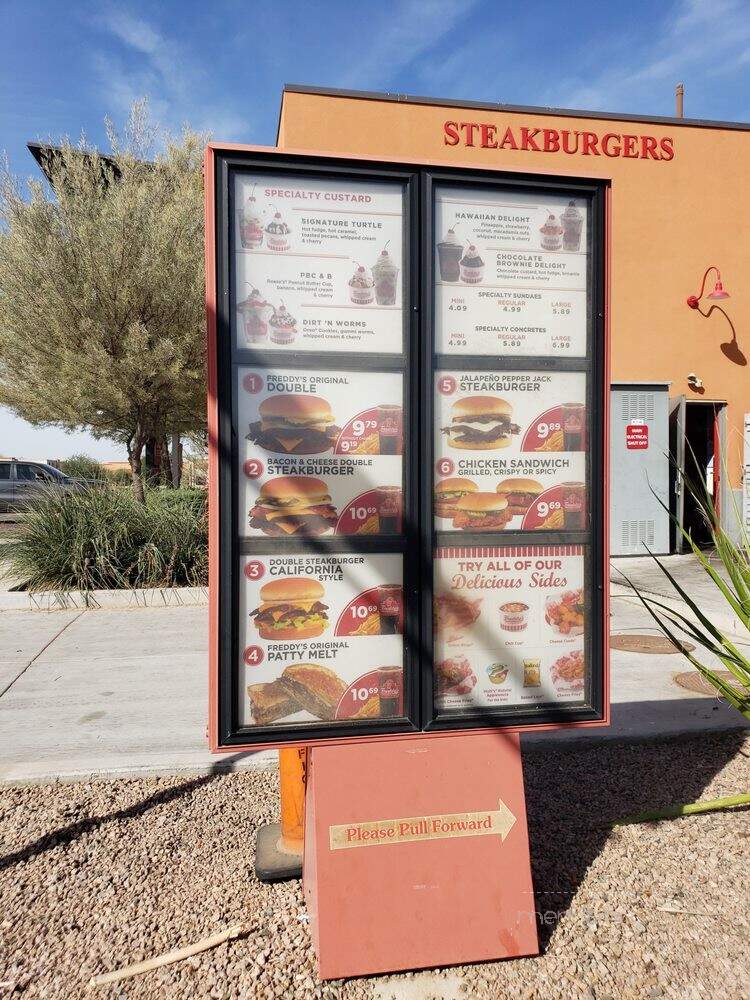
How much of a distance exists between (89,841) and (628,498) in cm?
1013

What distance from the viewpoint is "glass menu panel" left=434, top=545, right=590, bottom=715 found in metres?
2.51

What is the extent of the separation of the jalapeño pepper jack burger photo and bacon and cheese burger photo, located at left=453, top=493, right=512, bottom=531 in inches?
23.0

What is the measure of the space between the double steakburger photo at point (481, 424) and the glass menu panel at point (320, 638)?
0.51 m

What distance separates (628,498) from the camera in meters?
11.3

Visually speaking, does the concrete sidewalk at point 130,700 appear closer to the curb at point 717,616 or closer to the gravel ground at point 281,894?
the curb at point 717,616

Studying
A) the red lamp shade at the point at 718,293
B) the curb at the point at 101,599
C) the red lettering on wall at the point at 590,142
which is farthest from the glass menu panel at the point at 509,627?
the red lettering on wall at the point at 590,142

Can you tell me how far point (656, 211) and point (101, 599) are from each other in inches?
452

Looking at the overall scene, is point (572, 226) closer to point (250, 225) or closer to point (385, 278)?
point (385, 278)

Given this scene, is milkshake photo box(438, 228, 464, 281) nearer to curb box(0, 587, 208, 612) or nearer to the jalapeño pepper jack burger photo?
the jalapeño pepper jack burger photo

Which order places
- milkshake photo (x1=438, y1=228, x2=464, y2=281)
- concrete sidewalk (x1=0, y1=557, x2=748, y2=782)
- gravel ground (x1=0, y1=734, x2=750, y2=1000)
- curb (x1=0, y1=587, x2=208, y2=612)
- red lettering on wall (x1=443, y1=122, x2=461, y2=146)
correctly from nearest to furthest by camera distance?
gravel ground (x1=0, y1=734, x2=750, y2=1000)
milkshake photo (x1=438, y1=228, x2=464, y2=281)
concrete sidewalk (x1=0, y1=557, x2=748, y2=782)
curb (x1=0, y1=587, x2=208, y2=612)
red lettering on wall (x1=443, y1=122, x2=461, y2=146)

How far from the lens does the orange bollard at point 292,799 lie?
109 inches

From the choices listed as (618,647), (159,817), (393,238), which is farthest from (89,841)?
(618,647)

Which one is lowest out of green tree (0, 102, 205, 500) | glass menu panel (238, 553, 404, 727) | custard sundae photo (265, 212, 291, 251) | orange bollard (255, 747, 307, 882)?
orange bollard (255, 747, 307, 882)

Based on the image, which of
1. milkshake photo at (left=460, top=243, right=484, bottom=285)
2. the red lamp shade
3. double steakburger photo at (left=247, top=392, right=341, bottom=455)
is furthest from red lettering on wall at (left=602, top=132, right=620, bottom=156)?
double steakburger photo at (left=247, top=392, right=341, bottom=455)
